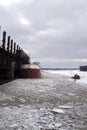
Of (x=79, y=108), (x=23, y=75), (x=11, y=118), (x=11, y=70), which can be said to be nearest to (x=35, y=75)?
(x=23, y=75)

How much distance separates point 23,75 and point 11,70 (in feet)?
19.2

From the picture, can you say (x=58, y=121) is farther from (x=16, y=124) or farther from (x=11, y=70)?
(x=11, y=70)

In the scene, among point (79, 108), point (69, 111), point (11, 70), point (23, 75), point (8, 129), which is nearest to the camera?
point (8, 129)

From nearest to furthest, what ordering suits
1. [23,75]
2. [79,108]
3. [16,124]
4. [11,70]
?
1. [16,124]
2. [79,108]
3. [11,70]
4. [23,75]

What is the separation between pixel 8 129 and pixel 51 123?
1.23 m

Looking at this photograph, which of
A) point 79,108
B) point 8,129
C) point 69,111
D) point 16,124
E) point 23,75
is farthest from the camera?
point 23,75

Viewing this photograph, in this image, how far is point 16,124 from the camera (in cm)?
616

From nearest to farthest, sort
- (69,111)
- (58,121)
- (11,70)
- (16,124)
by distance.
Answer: (16,124), (58,121), (69,111), (11,70)

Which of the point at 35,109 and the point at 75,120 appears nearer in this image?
the point at 75,120

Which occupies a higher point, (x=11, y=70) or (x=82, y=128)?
(x=11, y=70)

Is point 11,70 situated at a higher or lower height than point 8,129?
higher

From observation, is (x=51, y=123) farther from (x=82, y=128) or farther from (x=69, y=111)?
(x=69, y=111)

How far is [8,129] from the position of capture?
18.9 ft

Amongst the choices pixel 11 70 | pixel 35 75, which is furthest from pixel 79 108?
pixel 35 75
